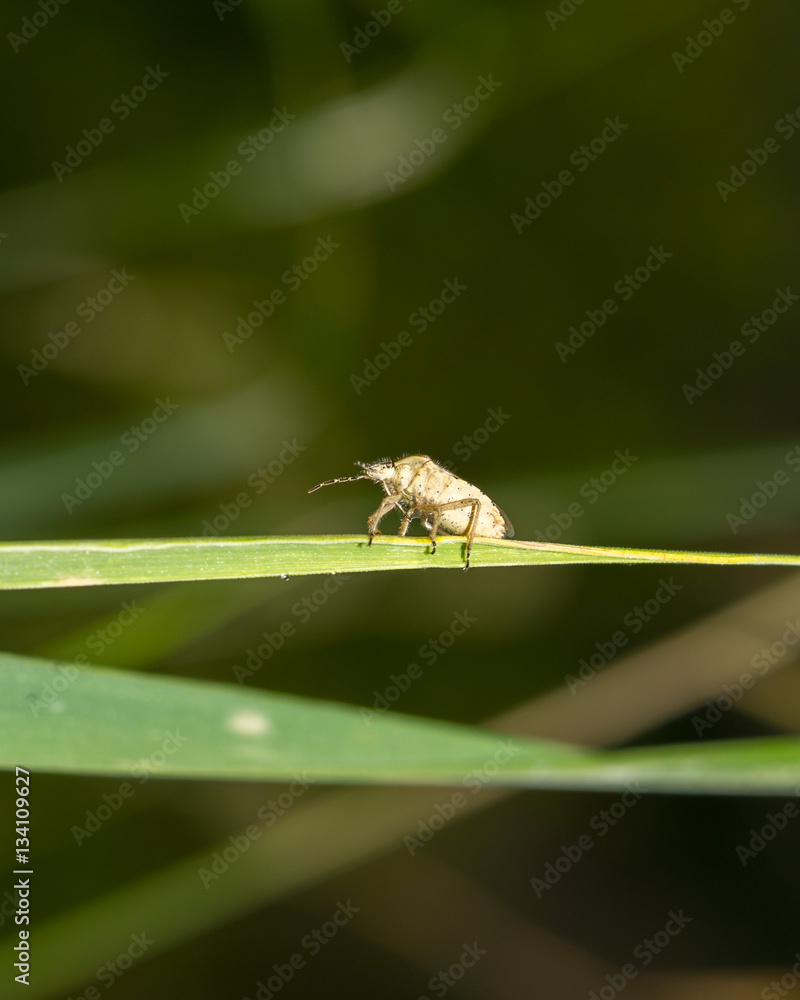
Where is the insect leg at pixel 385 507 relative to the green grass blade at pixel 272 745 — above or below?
above

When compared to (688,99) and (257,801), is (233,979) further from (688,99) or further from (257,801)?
(688,99)

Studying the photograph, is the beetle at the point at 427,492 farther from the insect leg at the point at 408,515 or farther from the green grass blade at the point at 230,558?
the green grass blade at the point at 230,558

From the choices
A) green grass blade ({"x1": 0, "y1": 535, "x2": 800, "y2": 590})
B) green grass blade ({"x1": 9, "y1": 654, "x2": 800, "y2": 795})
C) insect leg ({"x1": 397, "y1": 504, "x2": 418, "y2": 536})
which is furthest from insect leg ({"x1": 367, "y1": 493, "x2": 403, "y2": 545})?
green grass blade ({"x1": 9, "y1": 654, "x2": 800, "y2": 795})

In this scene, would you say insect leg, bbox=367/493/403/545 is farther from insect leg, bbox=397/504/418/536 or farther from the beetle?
insect leg, bbox=397/504/418/536

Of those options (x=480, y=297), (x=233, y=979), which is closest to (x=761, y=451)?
(x=480, y=297)

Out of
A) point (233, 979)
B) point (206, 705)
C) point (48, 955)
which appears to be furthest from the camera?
point (233, 979)

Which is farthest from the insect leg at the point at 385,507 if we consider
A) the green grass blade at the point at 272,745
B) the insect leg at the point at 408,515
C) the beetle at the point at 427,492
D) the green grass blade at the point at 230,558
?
the green grass blade at the point at 272,745

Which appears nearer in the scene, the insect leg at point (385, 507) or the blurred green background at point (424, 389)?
the insect leg at point (385, 507)
